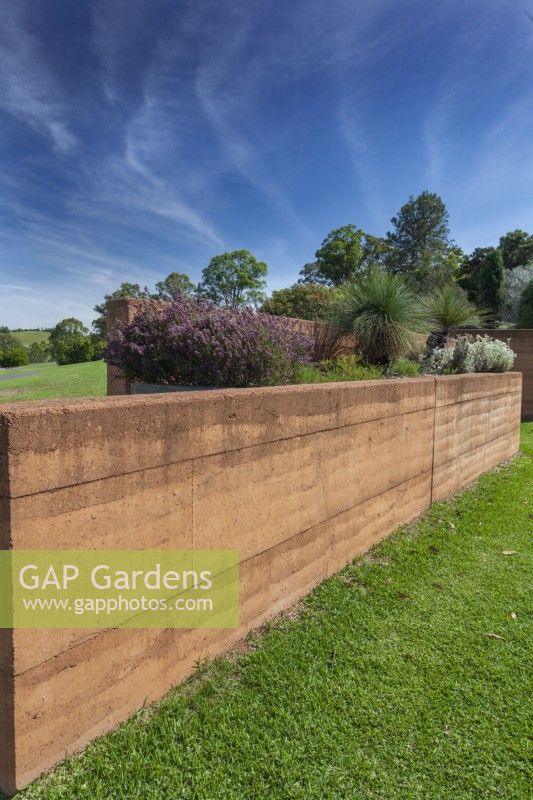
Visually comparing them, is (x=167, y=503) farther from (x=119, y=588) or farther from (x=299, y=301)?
(x=299, y=301)

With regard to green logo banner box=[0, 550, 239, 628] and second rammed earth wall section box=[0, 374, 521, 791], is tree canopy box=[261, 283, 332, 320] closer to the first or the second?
second rammed earth wall section box=[0, 374, 521, 791]

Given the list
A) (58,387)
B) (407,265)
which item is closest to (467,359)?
(58,387)

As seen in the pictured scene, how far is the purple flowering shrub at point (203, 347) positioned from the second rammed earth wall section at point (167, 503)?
1.12m

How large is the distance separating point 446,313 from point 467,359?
5.16 feet

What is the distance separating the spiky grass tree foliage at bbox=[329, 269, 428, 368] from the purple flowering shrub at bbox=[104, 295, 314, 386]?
6.02 feet

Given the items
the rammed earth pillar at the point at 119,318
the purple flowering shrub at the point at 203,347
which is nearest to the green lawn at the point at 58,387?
the rammed earth pillar at the point at 119,318


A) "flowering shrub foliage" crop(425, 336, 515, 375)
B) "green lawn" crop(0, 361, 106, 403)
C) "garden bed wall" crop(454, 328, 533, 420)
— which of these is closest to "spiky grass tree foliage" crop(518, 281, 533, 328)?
"garden bed wall" crop(454, 328, 533, 420)

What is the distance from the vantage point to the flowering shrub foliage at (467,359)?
6930mm

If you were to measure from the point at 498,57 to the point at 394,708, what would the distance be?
7455mm

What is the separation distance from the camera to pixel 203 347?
415cm

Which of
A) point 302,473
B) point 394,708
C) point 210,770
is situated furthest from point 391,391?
point 210,770

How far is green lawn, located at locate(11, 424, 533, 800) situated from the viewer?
160cm

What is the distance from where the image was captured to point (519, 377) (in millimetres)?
7840

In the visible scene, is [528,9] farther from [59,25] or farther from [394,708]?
[394,708]
